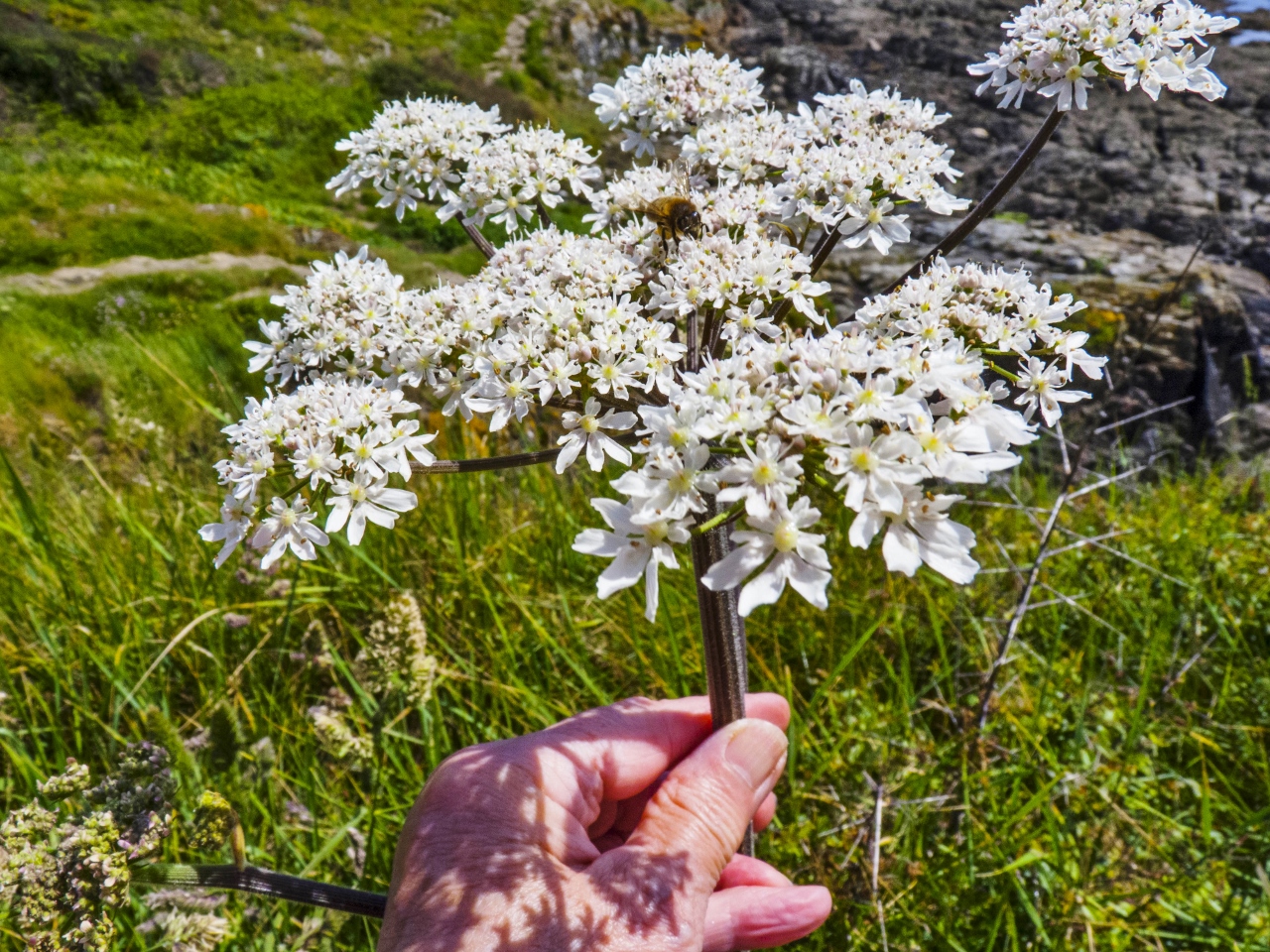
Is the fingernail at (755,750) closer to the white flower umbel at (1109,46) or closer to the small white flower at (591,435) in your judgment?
the small white flower at (591,435)

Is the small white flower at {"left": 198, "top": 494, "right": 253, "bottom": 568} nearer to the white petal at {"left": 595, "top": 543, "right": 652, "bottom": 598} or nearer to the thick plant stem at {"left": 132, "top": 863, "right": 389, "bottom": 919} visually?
the thick plant stem at {"left": 132, "top": 863, "right": 389, "bottom": 919}

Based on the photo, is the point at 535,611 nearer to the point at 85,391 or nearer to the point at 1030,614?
the point at 1030,614

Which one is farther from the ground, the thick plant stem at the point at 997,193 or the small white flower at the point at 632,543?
the thick plant stem at the point at 997,193

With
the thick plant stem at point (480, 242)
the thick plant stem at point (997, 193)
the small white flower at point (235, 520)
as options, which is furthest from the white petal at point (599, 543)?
the thick plant stem at point (480, 242)

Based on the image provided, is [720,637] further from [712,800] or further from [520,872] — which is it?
[520,872]

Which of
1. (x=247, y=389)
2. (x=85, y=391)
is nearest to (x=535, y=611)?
(x=247, y=389)

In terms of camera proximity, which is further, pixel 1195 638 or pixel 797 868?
pixel 1195 638

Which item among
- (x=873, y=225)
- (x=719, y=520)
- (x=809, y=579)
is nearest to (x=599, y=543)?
(x=719, y=520)
